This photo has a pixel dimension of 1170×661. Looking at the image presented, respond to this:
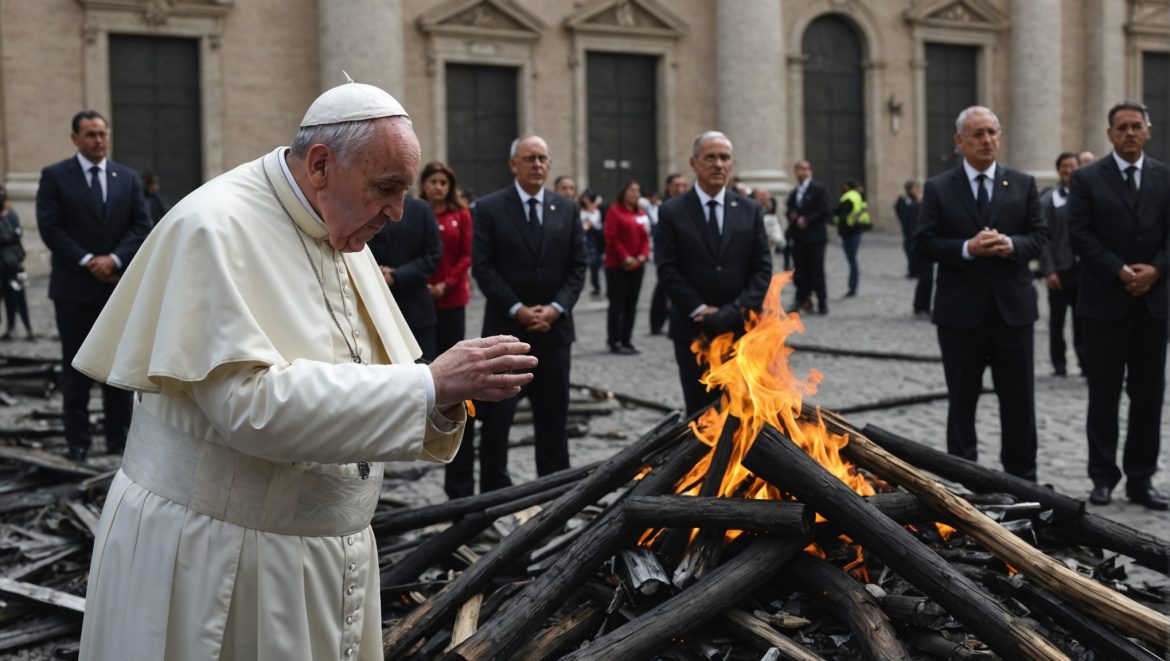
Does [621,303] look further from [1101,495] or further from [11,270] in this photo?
[1101,495]

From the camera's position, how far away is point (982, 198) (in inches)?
298

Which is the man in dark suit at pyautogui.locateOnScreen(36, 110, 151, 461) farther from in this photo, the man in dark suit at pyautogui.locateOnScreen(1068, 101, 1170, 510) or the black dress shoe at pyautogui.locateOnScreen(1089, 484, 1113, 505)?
the black dress shoe at pyautogui.locateOnScreen(1089, 484, 1113, 505)

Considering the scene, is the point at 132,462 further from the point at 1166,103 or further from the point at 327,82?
the point at 1166,103

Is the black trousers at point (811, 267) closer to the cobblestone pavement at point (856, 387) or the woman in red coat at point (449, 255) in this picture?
the cobblestone pavement at point (856, 387)

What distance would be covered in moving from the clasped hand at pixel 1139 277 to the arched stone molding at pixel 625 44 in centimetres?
2222

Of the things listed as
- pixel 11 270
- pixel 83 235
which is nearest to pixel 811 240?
pixel 11 270

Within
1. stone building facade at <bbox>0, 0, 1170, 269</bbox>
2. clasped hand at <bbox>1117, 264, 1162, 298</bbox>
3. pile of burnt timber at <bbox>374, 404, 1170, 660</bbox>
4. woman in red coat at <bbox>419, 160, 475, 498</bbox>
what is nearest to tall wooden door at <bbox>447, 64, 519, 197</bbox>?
stone building facade at <bbox>0, 0, 1170, 269</bbox>

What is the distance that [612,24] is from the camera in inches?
1161

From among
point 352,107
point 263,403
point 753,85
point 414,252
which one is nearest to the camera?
point 263,403

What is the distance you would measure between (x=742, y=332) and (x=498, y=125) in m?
22.0

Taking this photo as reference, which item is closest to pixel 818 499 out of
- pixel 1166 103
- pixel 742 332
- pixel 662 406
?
pixel 742 332

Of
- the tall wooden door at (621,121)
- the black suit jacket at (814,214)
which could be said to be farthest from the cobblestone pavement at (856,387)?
the tall wooden door at (621,121)

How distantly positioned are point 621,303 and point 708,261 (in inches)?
287

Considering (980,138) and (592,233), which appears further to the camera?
(592,233)
